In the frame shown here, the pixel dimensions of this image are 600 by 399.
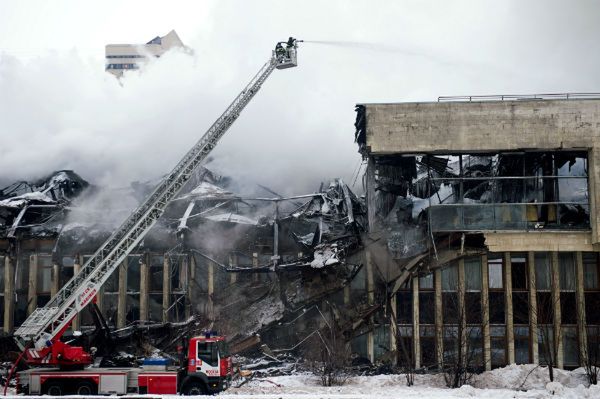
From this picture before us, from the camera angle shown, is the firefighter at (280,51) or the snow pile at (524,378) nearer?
the snow pile at (524,378)

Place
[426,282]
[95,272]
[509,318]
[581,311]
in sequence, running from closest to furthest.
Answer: [95,272] → [581,311] → [509,318] → [426,282]

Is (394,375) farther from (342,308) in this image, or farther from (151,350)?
(151,350)

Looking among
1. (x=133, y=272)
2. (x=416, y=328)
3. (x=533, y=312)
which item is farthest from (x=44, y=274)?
(x=533, y=312)

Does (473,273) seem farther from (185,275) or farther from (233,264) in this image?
(185,275)

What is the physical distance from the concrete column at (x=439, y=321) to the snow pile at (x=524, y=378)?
1608 millimetres

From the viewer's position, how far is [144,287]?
88.9 ft

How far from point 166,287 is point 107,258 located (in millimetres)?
5054

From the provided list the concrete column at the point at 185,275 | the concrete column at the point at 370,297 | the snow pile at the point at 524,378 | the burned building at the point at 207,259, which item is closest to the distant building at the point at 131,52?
the burned building at the point at 207,259

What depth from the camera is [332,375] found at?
22.6 m

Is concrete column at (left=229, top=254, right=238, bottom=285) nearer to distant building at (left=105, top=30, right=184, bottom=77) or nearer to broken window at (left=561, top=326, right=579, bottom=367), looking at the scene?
broken window at (left=561, top=326, right=579, bottom=367)

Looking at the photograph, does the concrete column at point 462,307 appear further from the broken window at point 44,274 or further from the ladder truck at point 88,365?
the broken window at point 44,274

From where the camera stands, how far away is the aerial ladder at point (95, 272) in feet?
66.0

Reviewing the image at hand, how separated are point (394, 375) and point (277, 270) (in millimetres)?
5890

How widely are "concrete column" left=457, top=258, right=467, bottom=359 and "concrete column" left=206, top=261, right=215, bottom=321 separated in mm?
9506
